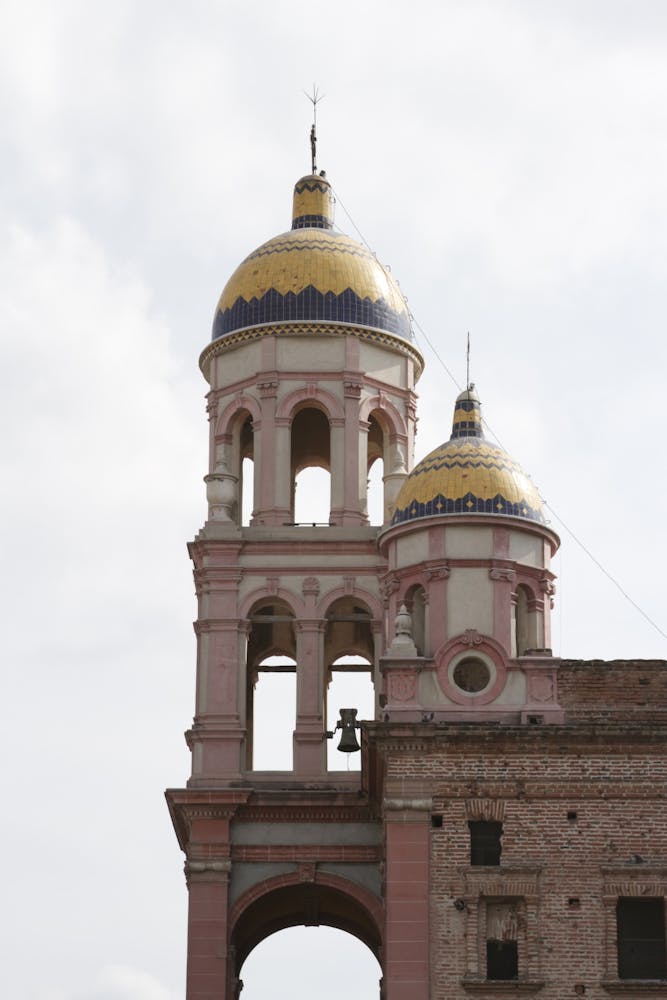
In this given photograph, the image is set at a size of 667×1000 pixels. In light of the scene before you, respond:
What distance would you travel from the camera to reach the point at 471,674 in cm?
4847

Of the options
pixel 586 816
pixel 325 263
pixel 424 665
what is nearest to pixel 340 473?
pixel 325 263

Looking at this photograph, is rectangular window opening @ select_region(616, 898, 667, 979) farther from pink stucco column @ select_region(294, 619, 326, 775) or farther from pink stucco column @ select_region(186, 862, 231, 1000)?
pink stucco column @ select_region(186, 862, 231, 1000)

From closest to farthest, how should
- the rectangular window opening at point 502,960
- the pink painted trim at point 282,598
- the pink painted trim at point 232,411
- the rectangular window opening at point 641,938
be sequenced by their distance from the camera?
the rectangular window opening at point 502,960 < the rectangular window opening at point 641,938 < the pink painted trim at point 282,598 < the pink painted trim at point 232,411

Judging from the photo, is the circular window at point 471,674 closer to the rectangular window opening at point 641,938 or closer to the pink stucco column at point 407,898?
the pink stucco column at point 407,898

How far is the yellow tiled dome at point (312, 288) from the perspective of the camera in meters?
57.5

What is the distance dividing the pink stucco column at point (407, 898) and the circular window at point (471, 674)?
3.18 metres

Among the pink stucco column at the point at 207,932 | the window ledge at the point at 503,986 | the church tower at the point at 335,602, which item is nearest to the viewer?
the window ledge at the point at 503,986

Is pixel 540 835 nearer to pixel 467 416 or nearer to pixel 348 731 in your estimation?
pixel 348 731

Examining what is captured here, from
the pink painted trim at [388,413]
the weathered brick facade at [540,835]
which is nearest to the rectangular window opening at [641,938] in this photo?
the weathered brick facade at [540,835]

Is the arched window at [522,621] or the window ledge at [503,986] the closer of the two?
the window ledge at [503,986]

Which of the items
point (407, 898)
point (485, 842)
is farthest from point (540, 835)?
point (407, 898)

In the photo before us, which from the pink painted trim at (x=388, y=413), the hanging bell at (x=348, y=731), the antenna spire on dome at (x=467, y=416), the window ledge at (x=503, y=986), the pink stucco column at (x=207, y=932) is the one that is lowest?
the window ledge at (x=503, y=986)

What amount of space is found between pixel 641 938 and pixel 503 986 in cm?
307

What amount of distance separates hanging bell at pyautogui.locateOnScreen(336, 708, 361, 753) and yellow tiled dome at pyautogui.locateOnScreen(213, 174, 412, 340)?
1198 cm
